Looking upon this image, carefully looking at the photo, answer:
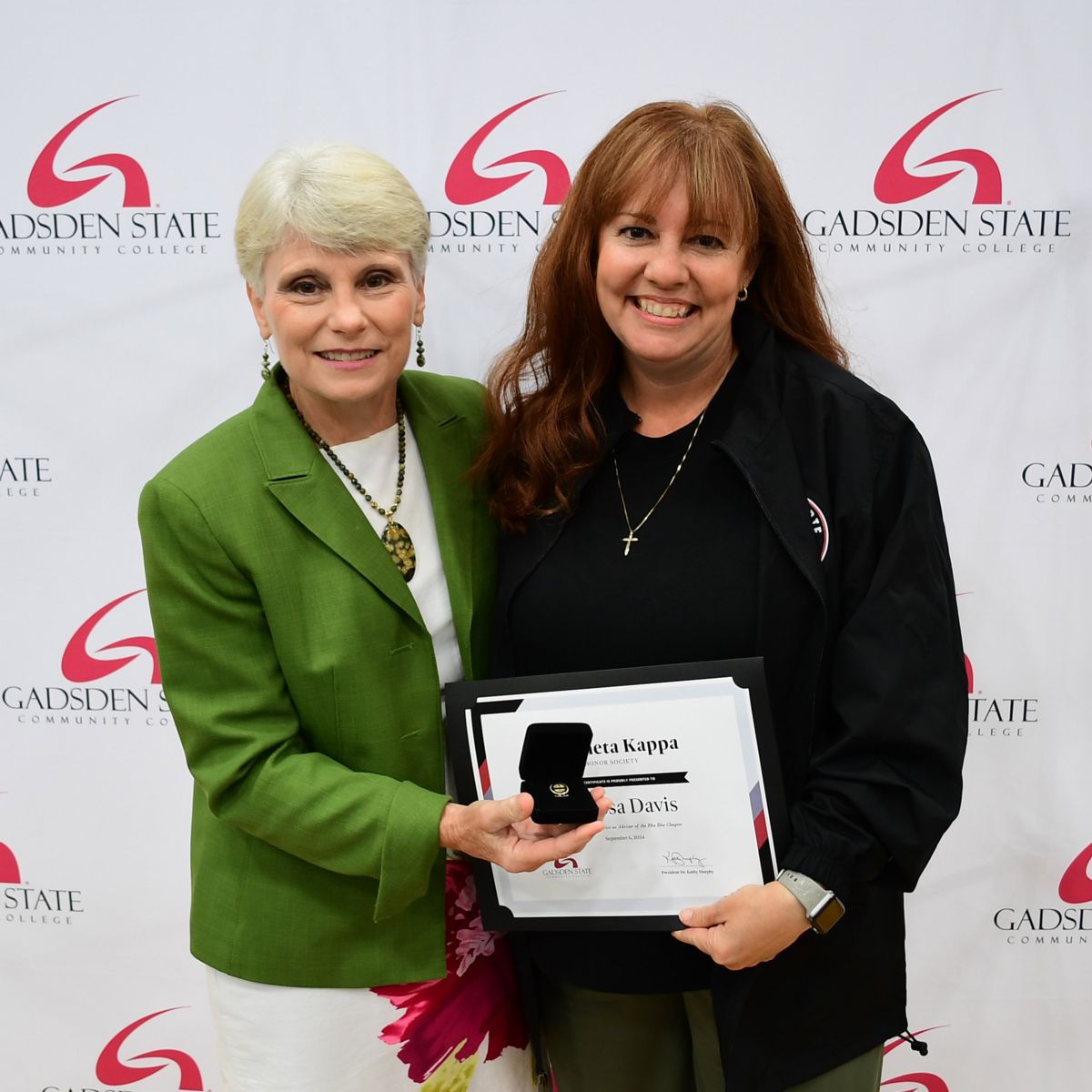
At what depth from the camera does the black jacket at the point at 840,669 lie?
4.43ft

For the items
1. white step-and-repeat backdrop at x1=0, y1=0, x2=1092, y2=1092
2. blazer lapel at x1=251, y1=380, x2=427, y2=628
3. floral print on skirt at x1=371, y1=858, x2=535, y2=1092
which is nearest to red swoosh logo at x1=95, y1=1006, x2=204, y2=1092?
white step-and-repeat backdrop at x1=0, y1=0, x2=1092, y2=1092

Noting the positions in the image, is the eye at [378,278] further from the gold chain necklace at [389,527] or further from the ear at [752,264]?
the ear at [752,264]

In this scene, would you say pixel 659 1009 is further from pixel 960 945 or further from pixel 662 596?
pixel 960 945

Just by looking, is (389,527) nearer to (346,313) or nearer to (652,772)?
(346,313)

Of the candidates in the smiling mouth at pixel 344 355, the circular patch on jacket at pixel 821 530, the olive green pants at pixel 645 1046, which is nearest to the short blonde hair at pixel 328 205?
the smiling mouth at pixel 344 355

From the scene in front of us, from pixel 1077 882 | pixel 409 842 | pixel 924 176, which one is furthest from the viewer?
pixel 1077 882

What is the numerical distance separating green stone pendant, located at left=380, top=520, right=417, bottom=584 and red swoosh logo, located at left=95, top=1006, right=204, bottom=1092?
60.4 inches

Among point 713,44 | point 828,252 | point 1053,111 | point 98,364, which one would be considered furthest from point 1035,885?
point 98,364

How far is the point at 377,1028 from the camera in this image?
1.56m

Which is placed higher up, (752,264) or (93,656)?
(752,264)

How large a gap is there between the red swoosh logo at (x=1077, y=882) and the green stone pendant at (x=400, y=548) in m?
1.54

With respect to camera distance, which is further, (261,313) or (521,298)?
(521,298)

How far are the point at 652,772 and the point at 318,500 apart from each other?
21.1 inches

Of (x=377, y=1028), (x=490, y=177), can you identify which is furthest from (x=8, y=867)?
(x=490, y=177)
